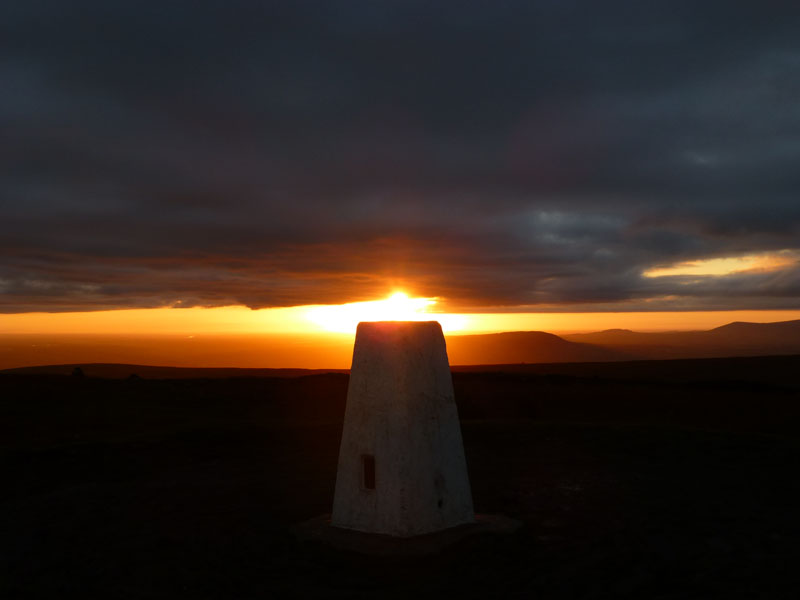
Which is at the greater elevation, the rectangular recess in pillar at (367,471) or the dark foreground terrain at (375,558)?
the rectangular recess in pillar at (367,471)

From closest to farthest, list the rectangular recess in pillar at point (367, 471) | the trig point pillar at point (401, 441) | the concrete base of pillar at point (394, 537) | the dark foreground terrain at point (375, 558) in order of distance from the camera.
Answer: the dark foreground terrain at point (375, 558), the concrete base of pillar at point (394, 537), the trig point pillar at point (401, 441), the rectangular recess in pillar at point (367, 471)

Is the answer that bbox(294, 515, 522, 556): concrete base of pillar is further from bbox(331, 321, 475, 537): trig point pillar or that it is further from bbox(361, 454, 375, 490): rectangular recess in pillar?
bbox(361, 454, 375, 490): rectangular recess in pillar

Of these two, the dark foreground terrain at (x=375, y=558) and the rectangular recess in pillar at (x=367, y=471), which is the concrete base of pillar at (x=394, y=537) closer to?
the dark foreground terrain at (x=375, y=558)

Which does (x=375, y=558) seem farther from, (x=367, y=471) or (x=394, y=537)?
(x=367, y=471)

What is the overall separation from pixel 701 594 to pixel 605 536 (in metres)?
2.22

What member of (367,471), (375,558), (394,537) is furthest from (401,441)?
(375,558)

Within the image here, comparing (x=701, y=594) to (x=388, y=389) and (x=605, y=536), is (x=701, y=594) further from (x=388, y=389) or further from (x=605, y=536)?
(x=388, y=389)

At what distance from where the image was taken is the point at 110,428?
2200 cm

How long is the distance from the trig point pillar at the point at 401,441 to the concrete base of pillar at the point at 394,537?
114 millimetres

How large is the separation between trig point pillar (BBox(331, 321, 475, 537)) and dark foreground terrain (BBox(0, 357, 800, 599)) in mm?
684

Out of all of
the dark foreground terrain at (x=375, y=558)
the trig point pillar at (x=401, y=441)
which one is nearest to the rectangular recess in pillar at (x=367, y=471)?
the trig point pillar at (x=401, y=441)

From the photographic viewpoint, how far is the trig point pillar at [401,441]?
9.20m

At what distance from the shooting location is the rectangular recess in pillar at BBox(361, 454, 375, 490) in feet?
31.1

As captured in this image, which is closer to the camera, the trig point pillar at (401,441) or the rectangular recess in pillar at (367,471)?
the trig point pillar at (401,441)
